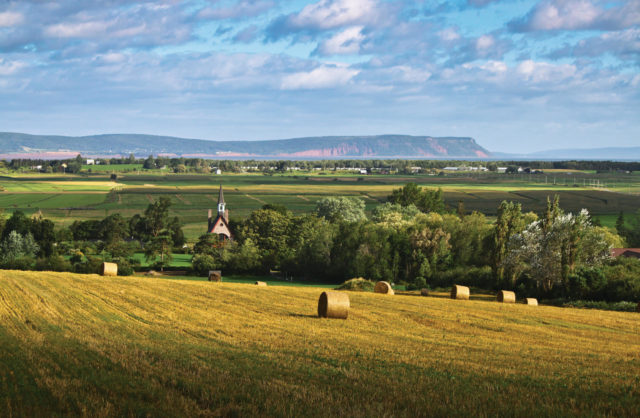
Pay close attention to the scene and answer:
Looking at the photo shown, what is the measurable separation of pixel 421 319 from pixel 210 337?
1193 cm

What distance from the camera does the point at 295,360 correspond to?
54.9 ft

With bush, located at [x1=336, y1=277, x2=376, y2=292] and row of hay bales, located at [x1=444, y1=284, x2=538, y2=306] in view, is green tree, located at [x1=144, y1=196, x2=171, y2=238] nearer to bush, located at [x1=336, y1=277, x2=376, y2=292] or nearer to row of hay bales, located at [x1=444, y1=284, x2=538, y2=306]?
bush, located at [x1=336, y1=277, x2=376, y2=292]

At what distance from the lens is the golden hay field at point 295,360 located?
38.3ft

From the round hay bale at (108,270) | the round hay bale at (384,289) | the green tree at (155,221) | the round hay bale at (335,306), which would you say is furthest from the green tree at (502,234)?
the green tree at (155,221)

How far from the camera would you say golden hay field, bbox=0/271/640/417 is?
460 inches

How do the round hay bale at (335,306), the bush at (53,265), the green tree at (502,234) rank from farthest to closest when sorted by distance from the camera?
the bush at (53,265)
the green tree at (502,234)
the round hay bale at (335,306)

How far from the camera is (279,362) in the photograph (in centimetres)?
1614

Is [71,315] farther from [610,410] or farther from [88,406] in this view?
[610,410]

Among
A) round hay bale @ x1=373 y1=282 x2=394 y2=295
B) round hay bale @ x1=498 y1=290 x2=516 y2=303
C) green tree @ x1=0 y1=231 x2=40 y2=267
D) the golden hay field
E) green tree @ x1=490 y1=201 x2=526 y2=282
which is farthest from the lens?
green tree @ x1=0 y1=231 x2=40 y2=267

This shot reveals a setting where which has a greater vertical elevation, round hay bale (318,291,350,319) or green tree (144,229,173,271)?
round hay bale (318,291,350,319)

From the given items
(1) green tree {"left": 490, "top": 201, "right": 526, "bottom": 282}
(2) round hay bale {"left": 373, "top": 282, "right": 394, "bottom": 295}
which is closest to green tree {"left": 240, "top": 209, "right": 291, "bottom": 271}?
(1) green tree {"left": 490, "top": 201, "right": 526, "bottom": 282}

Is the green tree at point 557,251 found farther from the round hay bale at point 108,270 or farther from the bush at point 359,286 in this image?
the round hay bale at point 108,270

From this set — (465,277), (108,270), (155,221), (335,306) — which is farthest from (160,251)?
(335,306)

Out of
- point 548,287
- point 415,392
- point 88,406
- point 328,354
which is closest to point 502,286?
point 548,287
